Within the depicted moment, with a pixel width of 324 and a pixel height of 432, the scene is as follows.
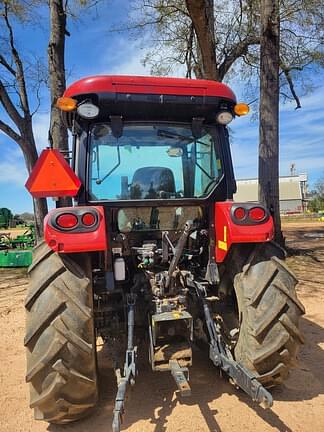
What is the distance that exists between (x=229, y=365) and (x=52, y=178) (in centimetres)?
185

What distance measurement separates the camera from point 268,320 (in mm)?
2711

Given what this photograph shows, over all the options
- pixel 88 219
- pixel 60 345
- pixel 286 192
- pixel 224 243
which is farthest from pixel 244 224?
pixel 286 192

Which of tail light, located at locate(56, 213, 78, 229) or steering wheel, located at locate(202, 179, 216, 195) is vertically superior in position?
steering wheel, located at locate(202, 179, 216, 195)

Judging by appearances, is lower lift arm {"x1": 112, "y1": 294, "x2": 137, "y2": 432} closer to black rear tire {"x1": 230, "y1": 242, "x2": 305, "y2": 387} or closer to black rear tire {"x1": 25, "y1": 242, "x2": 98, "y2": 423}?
black rear tire {"x1": 25, "y1": 242, "x2": 98, "y2": 423}

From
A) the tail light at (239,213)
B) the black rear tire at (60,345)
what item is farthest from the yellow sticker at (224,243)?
the black rear tire at (60,345)

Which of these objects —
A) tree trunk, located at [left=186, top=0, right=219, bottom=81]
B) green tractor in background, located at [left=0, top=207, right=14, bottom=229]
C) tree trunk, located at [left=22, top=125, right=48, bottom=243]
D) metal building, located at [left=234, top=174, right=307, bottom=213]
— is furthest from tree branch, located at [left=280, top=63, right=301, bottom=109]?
metal building, located at [left=234, top=174, right=307, bottom=213]

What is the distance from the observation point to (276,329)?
107 inches

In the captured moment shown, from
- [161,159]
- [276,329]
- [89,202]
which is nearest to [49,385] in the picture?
[89,202]

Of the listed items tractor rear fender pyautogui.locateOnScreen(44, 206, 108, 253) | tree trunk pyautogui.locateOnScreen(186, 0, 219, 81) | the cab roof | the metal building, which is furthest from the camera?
the metal building

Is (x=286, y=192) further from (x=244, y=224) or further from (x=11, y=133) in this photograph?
(x=244, y=224)

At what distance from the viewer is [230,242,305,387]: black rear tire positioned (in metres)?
2.72

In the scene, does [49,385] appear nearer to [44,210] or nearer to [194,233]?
[194,233]

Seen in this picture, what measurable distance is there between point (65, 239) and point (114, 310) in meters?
0.88

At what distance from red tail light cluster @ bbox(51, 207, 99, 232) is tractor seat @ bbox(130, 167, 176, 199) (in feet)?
1.85
